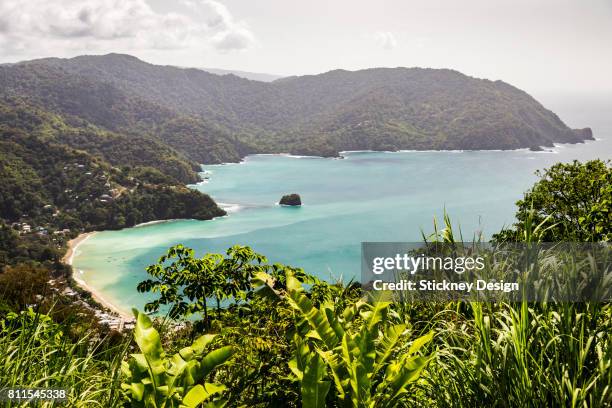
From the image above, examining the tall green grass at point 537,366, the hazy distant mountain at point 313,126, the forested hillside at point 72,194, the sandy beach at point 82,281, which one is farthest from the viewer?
the hazy distant mountain at point 313,126

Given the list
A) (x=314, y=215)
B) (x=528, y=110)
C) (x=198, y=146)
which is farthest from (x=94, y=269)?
(x=528, y=110)

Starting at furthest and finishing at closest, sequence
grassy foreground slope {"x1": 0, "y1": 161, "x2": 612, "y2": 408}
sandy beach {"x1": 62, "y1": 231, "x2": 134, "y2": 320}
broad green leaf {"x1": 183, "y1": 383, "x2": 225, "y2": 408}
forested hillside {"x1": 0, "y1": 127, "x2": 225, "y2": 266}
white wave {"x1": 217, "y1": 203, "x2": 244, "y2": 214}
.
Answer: white wave {"x1": 217, "y1": 203, "x2": 244, "y2": 214}
forested hillside {"x1": 0, "y1": 127, "x2": 225, "y2": 266}
sandy beach {"x1": 62, "y1": 231, "x2": 134, "y2": 320}
broad green leaf {"x1": 183, "y1": 383, "x2": 225, "y2": 408}
grassy foreground slope {"x1": 0, "y1": 161, "x2": 612, "y2": 408}

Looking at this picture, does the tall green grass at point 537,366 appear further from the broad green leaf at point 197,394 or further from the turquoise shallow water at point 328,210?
the turquoise shallow water at point 328,210

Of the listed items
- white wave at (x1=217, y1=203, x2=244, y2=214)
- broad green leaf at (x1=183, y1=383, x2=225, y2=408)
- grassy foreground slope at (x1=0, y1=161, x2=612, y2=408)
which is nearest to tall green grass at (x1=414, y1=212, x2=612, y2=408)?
grassy foreground slope at (x1=0, y1=161, x2=612, y2=408)

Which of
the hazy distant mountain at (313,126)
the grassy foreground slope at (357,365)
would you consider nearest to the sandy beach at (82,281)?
the grassy foreground slope at (357,365)

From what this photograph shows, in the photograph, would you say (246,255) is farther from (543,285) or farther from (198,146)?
(198,146)

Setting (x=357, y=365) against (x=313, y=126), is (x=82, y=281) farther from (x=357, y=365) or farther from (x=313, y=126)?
(x=313, y=126)

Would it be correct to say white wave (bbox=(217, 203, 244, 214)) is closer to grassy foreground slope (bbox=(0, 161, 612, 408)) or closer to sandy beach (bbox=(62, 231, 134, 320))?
sandy beach (bbox=(62, 231, 134, 320))

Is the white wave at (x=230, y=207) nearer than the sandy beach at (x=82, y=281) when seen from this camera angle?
No
